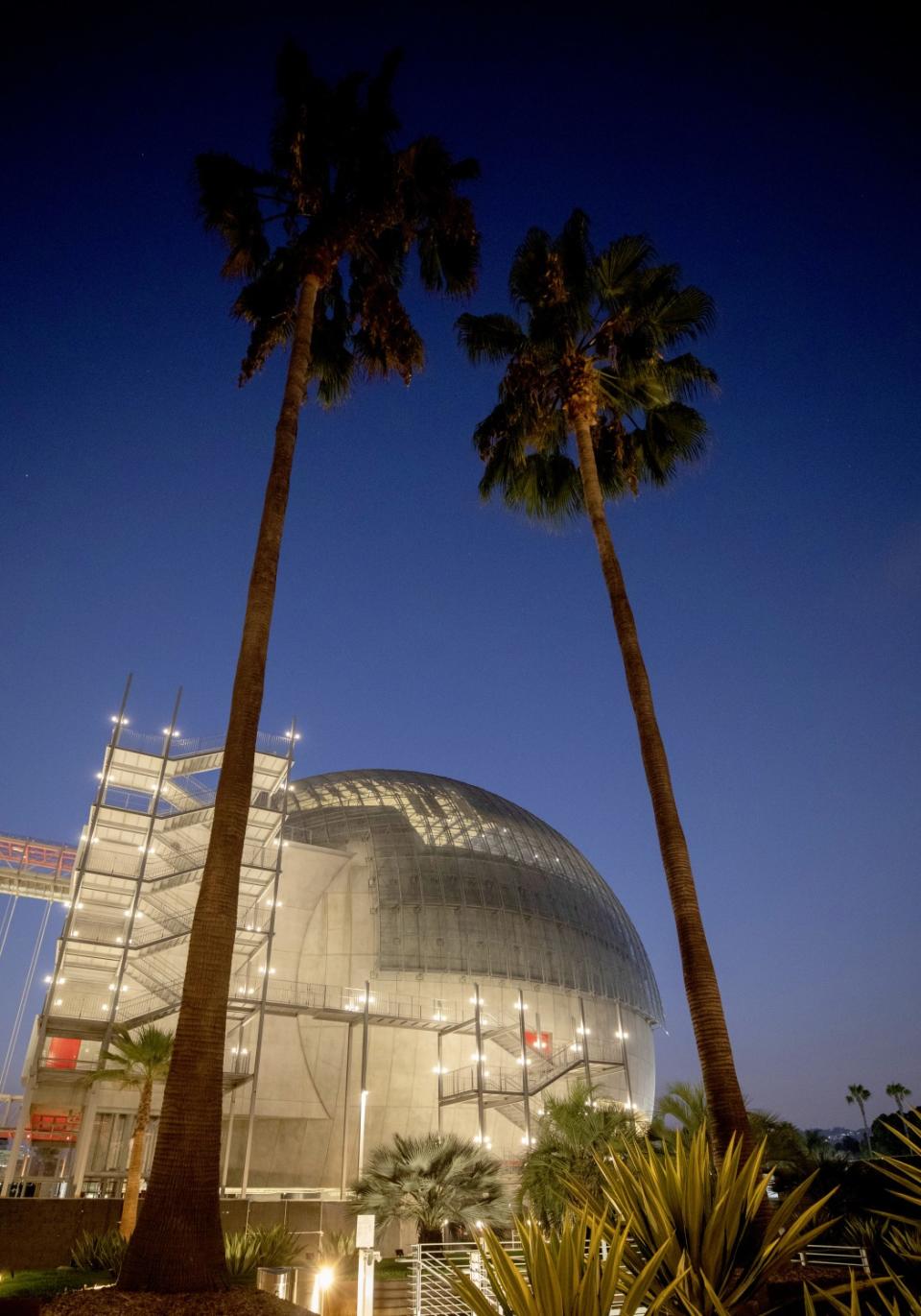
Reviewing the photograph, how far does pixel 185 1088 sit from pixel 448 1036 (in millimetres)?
33938

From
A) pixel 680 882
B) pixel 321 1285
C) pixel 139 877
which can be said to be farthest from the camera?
pixel 139 877

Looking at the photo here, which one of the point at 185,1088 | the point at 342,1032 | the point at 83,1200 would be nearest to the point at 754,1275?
the point at 185,1088

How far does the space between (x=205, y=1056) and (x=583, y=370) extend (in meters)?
15.2

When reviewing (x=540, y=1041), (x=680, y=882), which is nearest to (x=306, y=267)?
(x=680, y=882)

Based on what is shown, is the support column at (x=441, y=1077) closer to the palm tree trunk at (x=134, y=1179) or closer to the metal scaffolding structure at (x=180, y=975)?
the metal scaffolding structure at (x=180, y=975)

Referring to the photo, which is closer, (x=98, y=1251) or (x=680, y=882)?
(x=680, y=882)

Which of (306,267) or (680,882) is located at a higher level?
(306,267)

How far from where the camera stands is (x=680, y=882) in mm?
12398

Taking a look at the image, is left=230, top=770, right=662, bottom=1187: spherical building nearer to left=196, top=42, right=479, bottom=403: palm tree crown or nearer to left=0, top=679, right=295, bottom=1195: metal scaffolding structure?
left=0, top=679, right=295, bottom=1195: metal scaffolding structure

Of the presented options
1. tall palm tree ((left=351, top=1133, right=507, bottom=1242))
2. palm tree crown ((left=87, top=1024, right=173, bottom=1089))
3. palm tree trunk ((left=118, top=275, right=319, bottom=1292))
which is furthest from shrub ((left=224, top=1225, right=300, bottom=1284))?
palm tree crown ((left=87, top=1024, right=173, bottom=1089))

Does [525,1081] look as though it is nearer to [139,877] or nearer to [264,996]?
[264,996]

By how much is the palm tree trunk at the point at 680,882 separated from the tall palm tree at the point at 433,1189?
42.0ft

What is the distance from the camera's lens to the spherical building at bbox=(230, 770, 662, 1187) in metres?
36.1

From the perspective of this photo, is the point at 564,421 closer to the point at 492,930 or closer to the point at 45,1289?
the point at 45,1289
